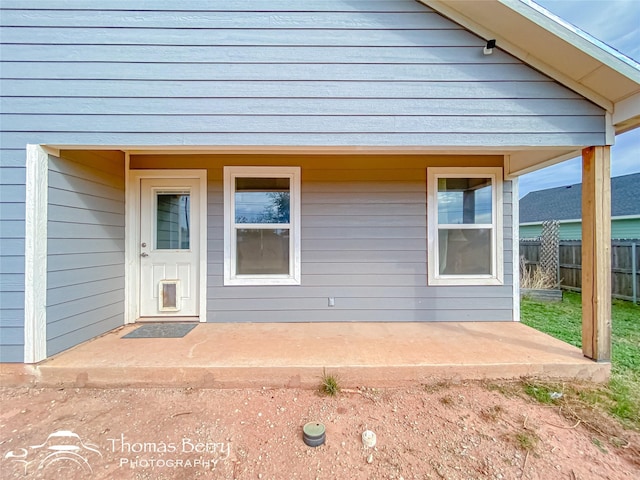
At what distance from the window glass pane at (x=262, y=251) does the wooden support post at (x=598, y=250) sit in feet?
9.81

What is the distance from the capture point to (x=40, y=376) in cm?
238

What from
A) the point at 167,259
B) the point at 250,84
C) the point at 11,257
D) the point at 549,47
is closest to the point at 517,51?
the point at 549,47

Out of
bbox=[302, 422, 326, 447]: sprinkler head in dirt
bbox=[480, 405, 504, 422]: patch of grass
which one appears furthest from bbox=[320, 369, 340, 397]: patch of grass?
bbox=[480, 405, 504, 422]: patch of grass

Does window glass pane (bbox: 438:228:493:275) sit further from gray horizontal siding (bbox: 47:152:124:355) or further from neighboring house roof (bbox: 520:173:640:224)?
neighboring house roof (bbox: 520:173:640:224)

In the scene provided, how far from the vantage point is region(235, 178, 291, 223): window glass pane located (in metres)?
3.61

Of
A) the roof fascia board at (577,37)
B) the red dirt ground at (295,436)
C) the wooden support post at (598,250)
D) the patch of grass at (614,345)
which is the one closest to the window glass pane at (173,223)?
the red dirt ground at (295,436)

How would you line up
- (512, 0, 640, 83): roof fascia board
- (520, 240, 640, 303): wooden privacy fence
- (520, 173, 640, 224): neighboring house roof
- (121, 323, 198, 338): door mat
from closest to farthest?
(512, 0, 640, 83): roof fascia board
(121, 323, 198, 338): door mat
(520, 240, 640, 303): wooden privacy fence
(520, 173, 640, 224): neighboring house roof

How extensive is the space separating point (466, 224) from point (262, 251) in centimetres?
264

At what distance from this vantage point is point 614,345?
3.23 meters

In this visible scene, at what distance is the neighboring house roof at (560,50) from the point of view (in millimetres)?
2172

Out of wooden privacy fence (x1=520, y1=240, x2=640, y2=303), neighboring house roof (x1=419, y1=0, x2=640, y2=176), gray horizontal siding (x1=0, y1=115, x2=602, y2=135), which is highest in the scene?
neighboring house roof (x1=419, y1=0, x2=640, y2=176)

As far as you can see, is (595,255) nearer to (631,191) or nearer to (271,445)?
(271,445)

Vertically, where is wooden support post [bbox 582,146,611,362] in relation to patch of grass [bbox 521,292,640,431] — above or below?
above

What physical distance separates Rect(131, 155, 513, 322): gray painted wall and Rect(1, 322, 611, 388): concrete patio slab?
0.63 metres
